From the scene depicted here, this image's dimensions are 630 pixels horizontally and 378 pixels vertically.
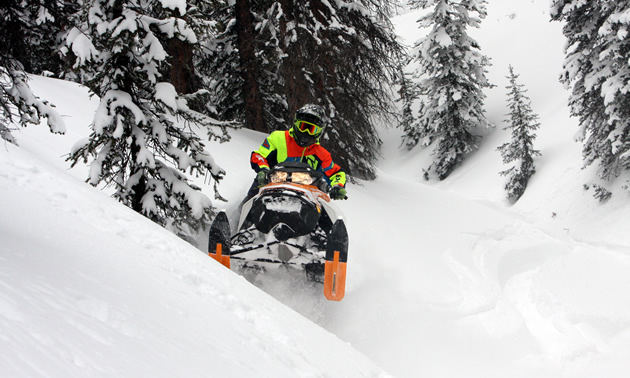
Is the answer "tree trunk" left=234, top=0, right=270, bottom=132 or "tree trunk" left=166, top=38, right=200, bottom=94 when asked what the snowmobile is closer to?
"tree trunk" left=166, top=38, right=200, bottom=94

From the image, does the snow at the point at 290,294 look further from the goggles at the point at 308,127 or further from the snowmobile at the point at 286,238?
the goggles at the point at 308,127

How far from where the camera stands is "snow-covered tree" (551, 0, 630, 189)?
499 inches

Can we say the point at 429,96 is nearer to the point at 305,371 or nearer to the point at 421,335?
the point at 421,335

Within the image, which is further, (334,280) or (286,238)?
(286,238)

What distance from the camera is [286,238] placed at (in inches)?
191

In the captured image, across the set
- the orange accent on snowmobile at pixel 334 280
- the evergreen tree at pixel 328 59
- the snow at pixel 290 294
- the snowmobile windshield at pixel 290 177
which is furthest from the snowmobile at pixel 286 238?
the evergreen tree at pixel 328 59

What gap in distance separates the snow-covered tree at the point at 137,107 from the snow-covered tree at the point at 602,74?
11927 mm

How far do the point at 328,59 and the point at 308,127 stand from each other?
4.92m

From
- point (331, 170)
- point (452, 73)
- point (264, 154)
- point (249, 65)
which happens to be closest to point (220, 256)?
point (264, 154)

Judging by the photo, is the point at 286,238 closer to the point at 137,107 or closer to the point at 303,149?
the point at 303,149

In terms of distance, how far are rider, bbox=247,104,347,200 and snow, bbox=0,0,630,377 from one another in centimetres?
117

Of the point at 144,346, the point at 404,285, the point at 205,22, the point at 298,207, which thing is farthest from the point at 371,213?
the point at 144,346

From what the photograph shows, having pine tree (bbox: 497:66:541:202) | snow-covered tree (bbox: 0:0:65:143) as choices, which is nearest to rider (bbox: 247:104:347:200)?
snow-covered tree (bbox: 0:0:65:143)

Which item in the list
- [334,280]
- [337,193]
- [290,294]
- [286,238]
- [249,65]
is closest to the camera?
[334,280]
